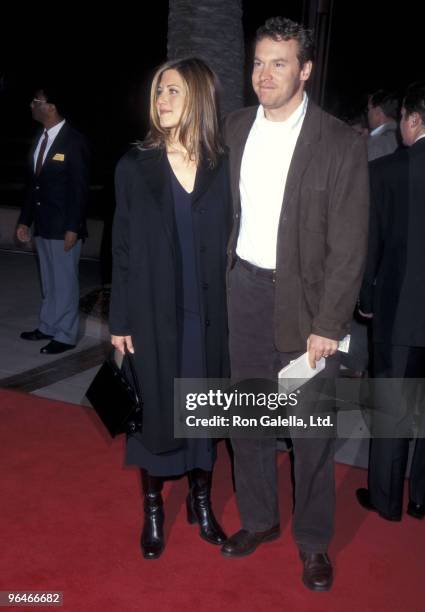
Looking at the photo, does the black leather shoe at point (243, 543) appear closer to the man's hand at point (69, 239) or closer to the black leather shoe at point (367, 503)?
the black leather shoe at point (367, 503)

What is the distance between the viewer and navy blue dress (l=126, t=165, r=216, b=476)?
3.07 m

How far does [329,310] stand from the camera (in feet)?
9.47

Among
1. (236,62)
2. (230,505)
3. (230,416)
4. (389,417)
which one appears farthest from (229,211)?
(236,62)

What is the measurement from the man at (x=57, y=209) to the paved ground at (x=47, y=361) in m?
0.21

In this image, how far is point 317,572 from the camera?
123 inches

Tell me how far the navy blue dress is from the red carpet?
401 millimetres

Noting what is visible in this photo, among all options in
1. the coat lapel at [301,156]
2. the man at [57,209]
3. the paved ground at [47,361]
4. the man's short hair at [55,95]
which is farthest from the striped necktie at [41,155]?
the coat lapel at [301,156]

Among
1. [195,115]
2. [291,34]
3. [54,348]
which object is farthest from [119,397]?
[54,348]

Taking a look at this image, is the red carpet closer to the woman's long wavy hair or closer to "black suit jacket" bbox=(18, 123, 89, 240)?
the woman's long wavy hair

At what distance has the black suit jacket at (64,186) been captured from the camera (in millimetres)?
6016

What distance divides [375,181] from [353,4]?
16645 millimetres

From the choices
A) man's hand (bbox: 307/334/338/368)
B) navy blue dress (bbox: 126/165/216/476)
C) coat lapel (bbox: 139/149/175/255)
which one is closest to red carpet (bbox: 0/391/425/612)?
navy blue dress (bbox: 126/165/216/476)

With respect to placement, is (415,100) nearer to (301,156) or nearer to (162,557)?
(301,156)

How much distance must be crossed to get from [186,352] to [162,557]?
92cm
